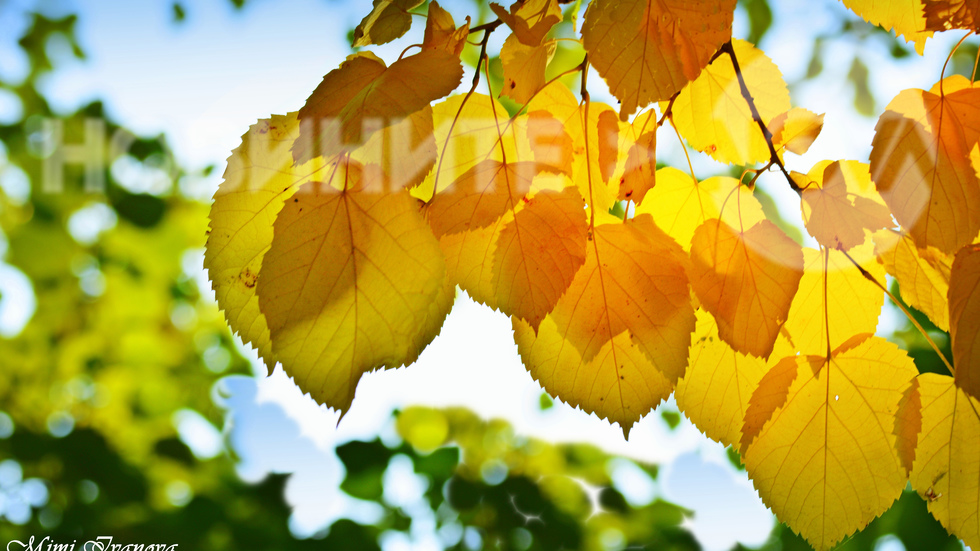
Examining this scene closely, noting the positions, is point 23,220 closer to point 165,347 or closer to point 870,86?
point 165,347

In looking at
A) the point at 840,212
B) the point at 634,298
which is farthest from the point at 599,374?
the point at 840,212

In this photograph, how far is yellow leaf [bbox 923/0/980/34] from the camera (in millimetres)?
236

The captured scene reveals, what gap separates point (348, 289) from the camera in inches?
9.6

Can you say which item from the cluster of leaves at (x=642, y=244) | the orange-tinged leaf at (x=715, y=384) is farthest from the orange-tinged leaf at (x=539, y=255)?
the orange-tinged leaf at (x=715, y=384)

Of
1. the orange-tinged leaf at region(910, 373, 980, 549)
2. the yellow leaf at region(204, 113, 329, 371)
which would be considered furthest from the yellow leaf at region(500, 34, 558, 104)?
the orange-tinged leaf at region(910, 373, 980, 549)

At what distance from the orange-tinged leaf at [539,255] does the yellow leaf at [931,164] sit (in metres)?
0.13

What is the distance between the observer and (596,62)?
228 millimetres

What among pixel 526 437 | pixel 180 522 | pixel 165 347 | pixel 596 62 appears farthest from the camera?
pixel 165 347

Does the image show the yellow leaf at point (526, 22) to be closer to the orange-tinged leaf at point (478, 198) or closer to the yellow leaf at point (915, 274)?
the orange-tinged leaf at point (478, 198)

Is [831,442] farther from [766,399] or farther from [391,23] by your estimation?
[391,23]

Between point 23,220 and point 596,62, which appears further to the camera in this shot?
point 23,220

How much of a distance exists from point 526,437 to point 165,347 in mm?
1205

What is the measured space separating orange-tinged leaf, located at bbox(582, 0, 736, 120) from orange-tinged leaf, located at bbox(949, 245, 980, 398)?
0.13 m

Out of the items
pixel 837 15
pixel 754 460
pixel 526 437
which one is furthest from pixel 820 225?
pixel 837 15
